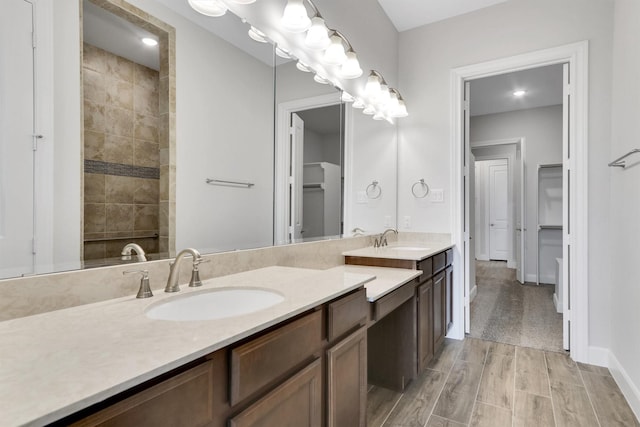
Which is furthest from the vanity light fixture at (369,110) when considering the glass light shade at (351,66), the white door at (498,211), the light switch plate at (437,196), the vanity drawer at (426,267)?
the white door at (498,211)

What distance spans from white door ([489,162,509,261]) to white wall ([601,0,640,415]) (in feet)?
16.1

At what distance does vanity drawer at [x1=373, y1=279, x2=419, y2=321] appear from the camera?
1.54 metres

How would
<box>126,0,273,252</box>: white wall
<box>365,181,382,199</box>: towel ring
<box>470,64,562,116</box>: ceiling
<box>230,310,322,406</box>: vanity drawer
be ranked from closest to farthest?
<box>230,310,322,406</box>: vanity drawer, <box>126,0,273,252</box>: white wall, <box>365,181,382,199</box>: towel ring, <box>470,64,562,116</box>: ceiling

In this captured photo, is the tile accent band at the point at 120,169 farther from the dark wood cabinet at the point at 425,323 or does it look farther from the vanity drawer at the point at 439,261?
the vanity drawer at the point at 439,261

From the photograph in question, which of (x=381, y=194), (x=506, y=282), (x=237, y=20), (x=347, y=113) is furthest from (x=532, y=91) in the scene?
(x=237, y=20)

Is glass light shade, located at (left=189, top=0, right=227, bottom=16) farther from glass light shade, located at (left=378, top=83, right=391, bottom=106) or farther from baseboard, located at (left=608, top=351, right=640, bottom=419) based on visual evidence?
baseboard, located at (left=608, top=351, right=640, bottom=419)

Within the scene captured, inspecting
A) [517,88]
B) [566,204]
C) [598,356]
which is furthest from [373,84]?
[517,88]

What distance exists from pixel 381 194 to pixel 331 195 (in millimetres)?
772

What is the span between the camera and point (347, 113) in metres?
2.55

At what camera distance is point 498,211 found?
707 cm

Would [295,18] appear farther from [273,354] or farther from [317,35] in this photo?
[273,354]

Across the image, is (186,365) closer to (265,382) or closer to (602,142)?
(265,382)

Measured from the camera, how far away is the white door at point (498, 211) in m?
6.99

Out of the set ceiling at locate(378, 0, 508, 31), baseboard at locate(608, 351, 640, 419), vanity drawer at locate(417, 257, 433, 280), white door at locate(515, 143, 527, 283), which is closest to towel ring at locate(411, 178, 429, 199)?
vanity drawer at locate(417, 257, 433, 280)
